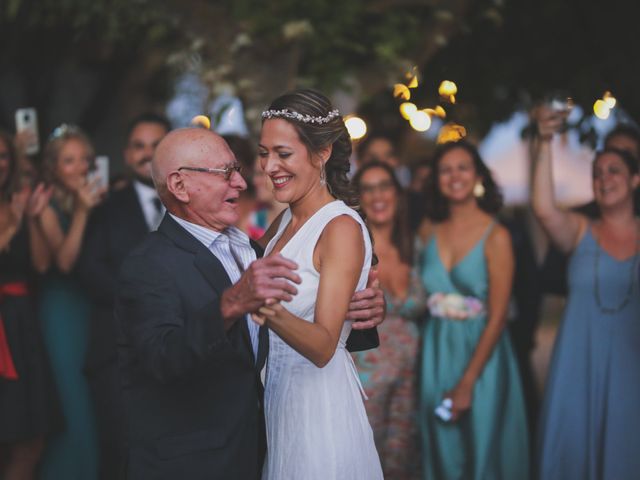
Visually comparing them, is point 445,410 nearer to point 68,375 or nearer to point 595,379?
point 595,379

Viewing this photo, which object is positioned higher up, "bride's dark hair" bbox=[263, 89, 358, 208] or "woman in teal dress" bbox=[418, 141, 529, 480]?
"bride's dark hair" bbox=[263, 89, 358, 208]

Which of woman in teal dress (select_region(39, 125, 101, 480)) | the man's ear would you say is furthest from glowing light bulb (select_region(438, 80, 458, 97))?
woman in teal dress (select_region(39, 125, 101, 480))

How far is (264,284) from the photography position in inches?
84.4

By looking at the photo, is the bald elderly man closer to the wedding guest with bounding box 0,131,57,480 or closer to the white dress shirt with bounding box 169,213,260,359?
the white dress shirt with bounding box 169,213,260,359

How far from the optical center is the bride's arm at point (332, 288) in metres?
2.46

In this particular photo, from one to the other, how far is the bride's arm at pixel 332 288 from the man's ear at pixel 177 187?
48 cm

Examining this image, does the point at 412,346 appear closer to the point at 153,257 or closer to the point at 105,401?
the point at 105,401

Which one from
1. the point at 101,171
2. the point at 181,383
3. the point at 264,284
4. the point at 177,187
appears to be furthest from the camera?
the point at 101,171

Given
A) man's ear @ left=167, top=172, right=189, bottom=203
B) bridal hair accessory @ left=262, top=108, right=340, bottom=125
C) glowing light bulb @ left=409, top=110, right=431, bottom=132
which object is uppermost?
glowing light bulb @ left=409, top=110, right=431, bottom=132

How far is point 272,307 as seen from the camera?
2260mm

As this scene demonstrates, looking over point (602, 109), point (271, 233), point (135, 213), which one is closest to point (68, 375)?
point (135, 213)

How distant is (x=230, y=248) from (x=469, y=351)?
2228 millimetres

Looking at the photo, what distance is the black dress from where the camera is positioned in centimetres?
430

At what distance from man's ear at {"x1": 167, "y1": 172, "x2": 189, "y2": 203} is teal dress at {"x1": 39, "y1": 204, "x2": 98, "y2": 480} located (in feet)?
Answer: 8.18
